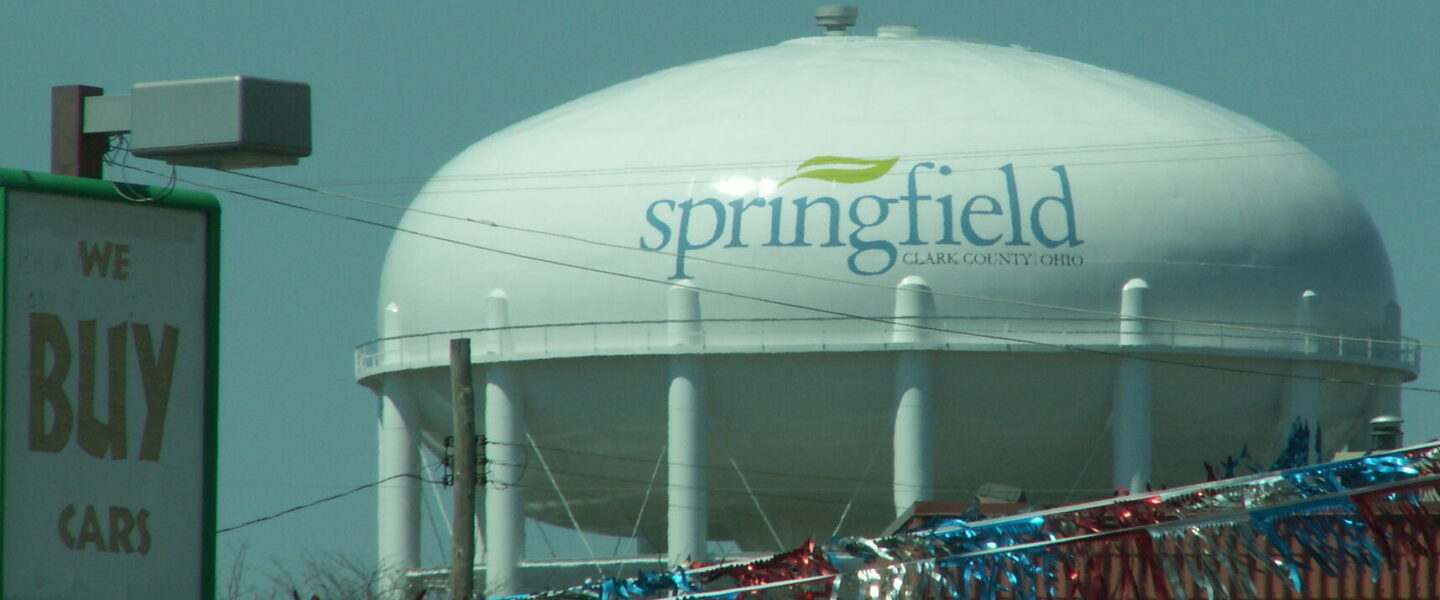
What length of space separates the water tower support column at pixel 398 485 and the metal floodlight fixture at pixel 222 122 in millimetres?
29162

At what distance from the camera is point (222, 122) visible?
11.1 m

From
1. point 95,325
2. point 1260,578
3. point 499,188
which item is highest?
point 499,188

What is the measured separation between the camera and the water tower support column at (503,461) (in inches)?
1494

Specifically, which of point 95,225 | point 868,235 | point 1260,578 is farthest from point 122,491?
point 868,235

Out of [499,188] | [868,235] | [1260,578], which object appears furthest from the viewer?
[499,188]

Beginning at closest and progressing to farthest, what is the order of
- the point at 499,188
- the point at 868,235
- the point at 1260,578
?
the point at 1260,578 < the point at 868,235 < the point at 499,188

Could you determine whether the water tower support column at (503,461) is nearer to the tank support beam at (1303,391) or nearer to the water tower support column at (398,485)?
the water tower support column at (398,485)

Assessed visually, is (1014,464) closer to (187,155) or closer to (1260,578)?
(1260,578)

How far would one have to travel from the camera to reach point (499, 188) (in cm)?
3922

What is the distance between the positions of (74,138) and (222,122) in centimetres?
92

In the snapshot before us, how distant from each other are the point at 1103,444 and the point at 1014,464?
1.34m

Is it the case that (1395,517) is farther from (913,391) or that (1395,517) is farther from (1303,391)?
(1303,391)

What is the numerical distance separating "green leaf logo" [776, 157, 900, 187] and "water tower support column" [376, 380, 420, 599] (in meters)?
7.71

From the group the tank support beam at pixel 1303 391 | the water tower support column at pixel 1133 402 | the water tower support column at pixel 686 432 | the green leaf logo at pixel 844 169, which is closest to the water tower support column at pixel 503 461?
the water tower support column at pixel 686 432
